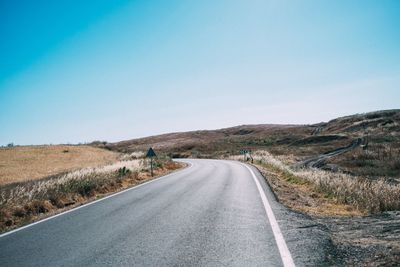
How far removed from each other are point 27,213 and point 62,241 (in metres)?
4.96

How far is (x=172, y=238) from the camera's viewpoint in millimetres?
6617

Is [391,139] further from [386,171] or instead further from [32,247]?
[32,247]

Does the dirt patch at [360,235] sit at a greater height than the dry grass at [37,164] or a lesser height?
lesser

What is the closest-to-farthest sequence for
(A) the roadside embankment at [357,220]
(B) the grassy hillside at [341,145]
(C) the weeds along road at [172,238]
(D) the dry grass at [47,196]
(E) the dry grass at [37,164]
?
(A) the roadside embankment at [357,220] < (C) the weeds along road at [172,238] < (D) the dry grass at [47,196] < (E) the dry grass at [37,164] < (B) the grassy hillside at [341,145]

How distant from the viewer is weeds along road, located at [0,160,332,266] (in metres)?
5.38

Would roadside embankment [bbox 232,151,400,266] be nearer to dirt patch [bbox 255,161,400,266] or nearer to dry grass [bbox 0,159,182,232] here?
dirt patch [bbox 255,161,400,266]

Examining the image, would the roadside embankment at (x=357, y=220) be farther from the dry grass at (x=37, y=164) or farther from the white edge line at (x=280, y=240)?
the dry grass at (x=37, y=164)

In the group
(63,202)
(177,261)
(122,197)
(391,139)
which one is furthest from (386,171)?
(391,139)

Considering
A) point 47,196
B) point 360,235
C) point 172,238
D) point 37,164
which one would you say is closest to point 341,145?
point 37,164

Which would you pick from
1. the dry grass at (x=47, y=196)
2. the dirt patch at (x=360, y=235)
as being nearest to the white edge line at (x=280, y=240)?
the dirt patch at (x=360, y=235)

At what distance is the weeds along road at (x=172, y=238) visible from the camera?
538 centimetres

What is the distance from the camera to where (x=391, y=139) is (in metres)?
62.0

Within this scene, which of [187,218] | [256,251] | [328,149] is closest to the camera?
[256,251]

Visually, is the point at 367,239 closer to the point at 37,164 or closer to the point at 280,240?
the point at 280,240
